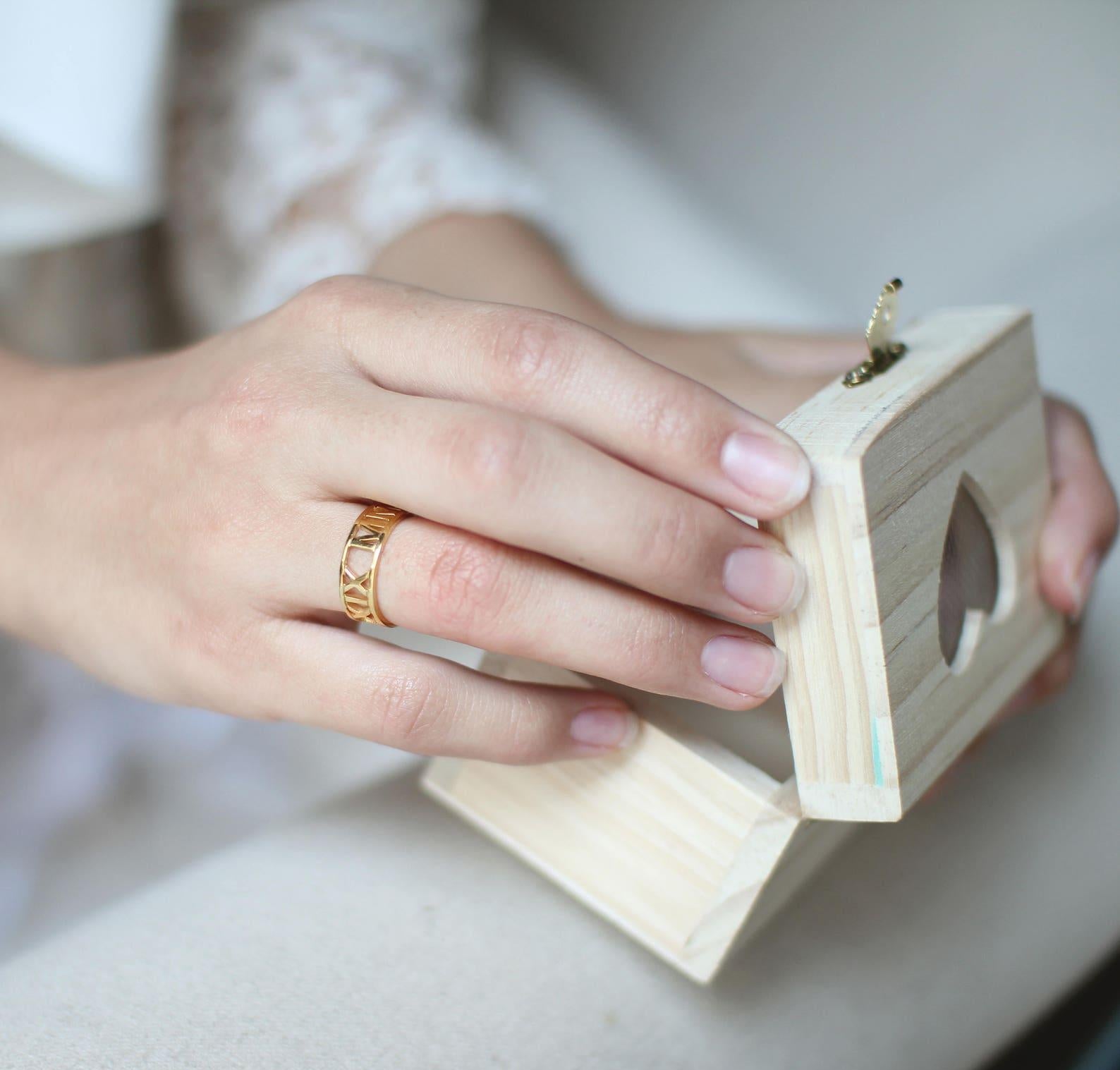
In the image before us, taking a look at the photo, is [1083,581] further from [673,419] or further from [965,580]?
[673,419]

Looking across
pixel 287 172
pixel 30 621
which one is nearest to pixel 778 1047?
pixel 30 621

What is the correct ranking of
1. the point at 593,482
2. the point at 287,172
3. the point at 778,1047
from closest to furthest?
the point at 593,482 < the point at 778,1047 < the point at 287,172

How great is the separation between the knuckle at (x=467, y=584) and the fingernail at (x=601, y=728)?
82 millimetres

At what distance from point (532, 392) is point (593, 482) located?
0.04m

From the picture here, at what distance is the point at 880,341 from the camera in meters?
0.41

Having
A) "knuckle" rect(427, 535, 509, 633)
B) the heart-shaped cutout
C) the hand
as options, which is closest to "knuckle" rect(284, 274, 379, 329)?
"knuckle" rect(427, 535, 509, 633)

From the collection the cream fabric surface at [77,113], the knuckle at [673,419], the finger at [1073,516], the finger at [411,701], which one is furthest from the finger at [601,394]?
the cream fabric surface at [77,113]

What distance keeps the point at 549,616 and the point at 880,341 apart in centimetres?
20

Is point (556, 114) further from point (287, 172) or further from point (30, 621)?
point (30, 621)

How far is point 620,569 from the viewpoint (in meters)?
0.32

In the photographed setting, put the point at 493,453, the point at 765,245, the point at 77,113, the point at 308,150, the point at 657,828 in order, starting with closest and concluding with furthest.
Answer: the point at 493,453 < the point at 657,828 < the point at 77,113 < the point at 308,150 < the point at 765,245

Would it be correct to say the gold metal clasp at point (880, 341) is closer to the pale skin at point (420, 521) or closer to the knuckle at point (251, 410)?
the pale skin at point (420, 521)

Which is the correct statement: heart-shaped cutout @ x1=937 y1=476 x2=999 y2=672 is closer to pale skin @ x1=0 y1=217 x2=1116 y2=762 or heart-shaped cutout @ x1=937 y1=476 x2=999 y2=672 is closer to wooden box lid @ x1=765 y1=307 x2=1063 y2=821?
wooden box lid @ x1=765 y1=307 x2=1063 y2=821

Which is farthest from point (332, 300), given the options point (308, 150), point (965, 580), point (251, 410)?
point (308, 150)
